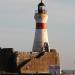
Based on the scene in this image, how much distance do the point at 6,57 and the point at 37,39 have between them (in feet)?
19.8

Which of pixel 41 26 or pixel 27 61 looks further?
pixel 41 26

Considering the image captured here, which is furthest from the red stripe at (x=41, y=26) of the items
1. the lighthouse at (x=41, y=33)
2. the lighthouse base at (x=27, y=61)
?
the lighthouse base at (x=27, y=61)

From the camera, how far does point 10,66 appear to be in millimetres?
64438

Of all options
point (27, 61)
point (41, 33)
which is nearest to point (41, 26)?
point (41, 33)

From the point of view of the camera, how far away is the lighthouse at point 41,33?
2655 inches

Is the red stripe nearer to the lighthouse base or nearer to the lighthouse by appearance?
the lighthouse

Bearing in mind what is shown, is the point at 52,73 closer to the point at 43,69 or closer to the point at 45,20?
the point at 43,69

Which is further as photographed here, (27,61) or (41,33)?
(41,33)

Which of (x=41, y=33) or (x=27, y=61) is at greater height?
(x=41, y=33)

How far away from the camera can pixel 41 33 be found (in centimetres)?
6800

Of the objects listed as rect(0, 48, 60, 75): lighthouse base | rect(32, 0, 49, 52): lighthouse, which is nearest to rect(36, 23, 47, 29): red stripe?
rect(32, 0, 49, 52): lighthouse

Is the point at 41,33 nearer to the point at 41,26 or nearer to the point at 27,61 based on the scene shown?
the point at 41,26

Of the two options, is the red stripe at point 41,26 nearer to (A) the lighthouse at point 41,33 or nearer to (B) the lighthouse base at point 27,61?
(A) the lighthouse at point 41,33

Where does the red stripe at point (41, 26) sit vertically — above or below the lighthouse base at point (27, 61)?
above
